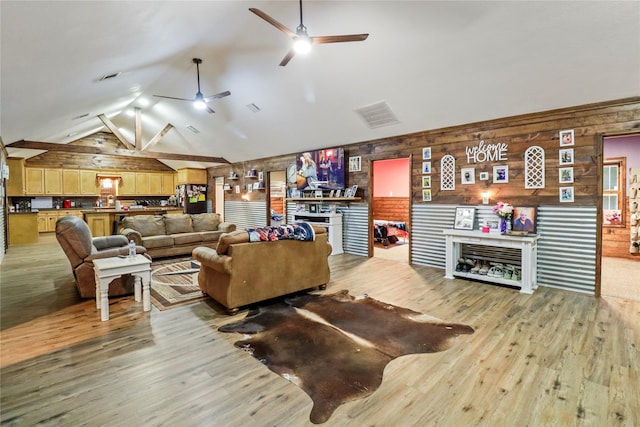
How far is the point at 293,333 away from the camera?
304 centimetres

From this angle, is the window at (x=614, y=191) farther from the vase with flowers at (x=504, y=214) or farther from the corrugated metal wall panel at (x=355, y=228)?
the corrugated metal wall panel at (x=355, y=228)

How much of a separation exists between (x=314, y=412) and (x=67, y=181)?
12216 millimetres

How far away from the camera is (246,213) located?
1027 cm

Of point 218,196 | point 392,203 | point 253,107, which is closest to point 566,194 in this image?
point 392,203

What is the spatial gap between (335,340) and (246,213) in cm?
789

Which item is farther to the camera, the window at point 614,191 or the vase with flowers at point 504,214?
the window at point 614,191

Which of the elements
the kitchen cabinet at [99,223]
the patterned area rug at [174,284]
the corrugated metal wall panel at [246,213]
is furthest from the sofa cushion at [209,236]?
the kitchen cabinet at [99,223]

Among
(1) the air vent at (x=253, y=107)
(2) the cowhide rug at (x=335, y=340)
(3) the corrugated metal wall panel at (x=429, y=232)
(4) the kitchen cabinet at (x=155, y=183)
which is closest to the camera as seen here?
(2) the cowhide rug at (x=335, y=340)

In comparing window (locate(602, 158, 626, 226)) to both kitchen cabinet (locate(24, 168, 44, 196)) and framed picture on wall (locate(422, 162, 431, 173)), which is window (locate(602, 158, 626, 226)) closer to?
framed picture on wall (locate(422, 162, 431, 173))

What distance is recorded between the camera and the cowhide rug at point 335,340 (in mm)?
2244

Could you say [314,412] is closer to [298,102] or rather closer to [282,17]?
[282,17]

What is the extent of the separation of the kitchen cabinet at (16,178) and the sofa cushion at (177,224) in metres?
5.27

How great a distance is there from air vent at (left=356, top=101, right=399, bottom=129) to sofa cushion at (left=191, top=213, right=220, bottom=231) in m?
4.52

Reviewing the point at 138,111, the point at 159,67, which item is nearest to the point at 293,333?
the point at 159,67
